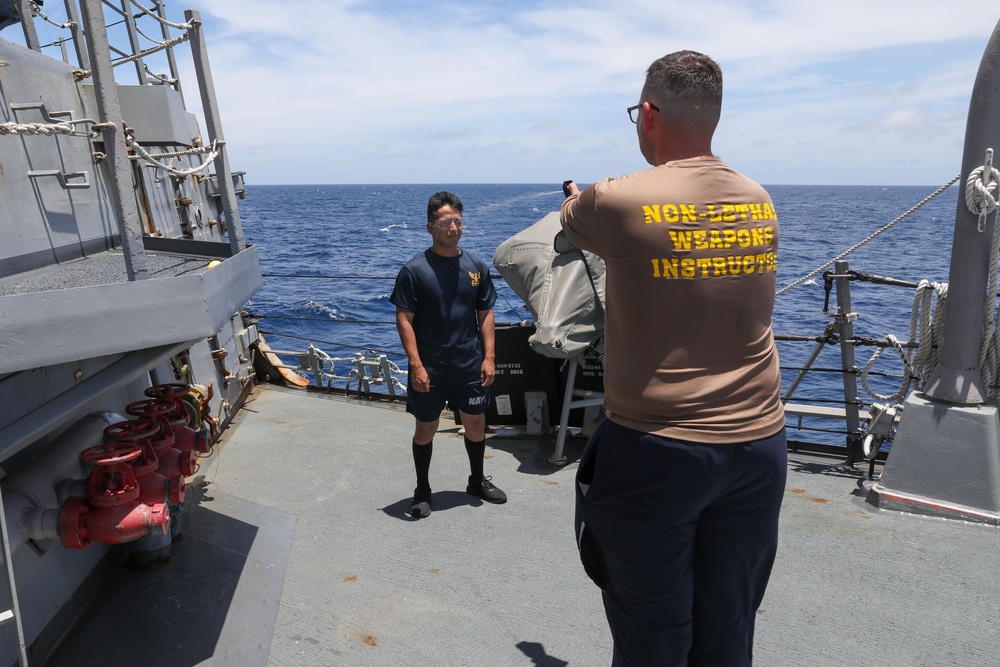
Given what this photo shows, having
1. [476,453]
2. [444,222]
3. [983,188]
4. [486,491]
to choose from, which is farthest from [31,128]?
[983,188]

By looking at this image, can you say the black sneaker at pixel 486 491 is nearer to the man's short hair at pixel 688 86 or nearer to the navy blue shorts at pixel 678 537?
the navy blue shorts at pixel 678 537

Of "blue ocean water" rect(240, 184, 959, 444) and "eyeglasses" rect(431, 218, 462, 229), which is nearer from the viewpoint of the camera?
"eyeglasses" rect(431, 218, 462, 229)

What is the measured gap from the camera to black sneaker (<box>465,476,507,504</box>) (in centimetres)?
414

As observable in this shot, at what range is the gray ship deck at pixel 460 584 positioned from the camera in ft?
9.17

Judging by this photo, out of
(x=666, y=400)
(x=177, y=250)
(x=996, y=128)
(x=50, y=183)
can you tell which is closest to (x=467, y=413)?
(x=177, y=250)

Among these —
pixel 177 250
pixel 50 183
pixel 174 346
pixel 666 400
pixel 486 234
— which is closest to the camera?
pixel 666 400

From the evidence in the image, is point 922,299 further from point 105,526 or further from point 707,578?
point 105,526

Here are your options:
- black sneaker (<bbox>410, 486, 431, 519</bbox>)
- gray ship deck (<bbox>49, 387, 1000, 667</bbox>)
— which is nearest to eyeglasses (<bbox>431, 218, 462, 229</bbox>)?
black sneaker (<bbox>410, 486, 431, 519</bbox>)

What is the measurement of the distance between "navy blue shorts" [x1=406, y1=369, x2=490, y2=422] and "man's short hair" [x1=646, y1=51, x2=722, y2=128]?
241 centimetres

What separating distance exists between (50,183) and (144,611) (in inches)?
68.8

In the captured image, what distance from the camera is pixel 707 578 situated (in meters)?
1.85

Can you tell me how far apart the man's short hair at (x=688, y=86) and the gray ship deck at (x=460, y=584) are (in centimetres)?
194

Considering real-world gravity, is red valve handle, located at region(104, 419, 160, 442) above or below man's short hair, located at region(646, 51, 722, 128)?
below

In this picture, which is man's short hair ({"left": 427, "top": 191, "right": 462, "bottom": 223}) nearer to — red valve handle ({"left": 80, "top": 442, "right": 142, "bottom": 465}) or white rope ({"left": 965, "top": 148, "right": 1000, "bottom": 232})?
red valve handle ({"left": 80, "top": 442, "right": 142, "bottom": 465})
